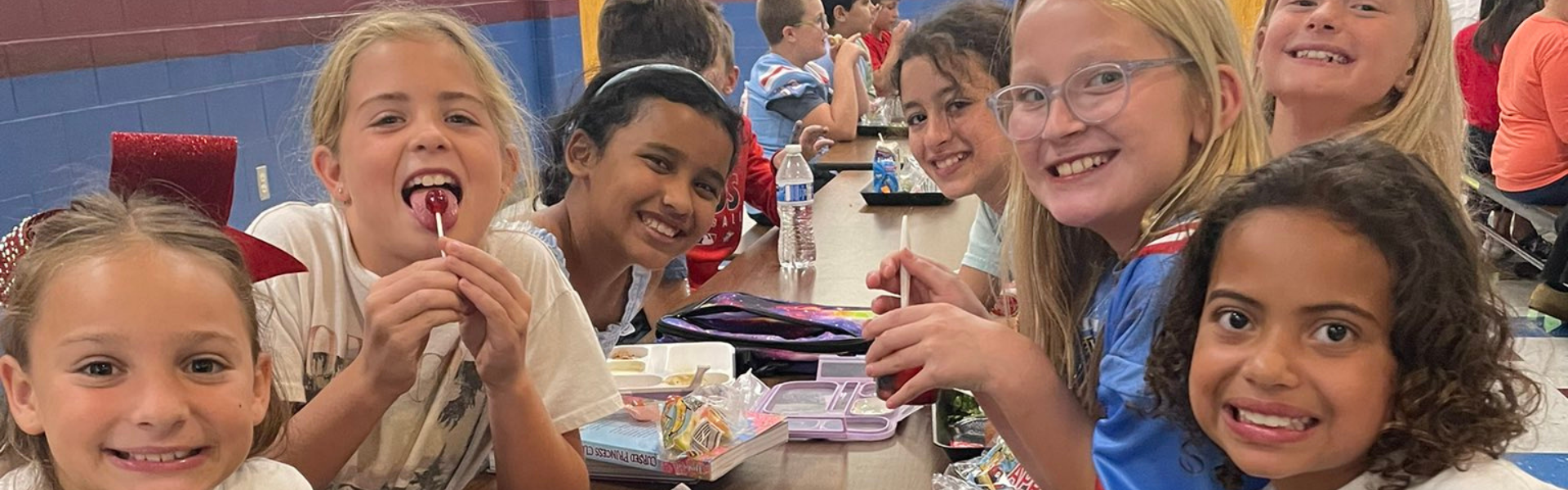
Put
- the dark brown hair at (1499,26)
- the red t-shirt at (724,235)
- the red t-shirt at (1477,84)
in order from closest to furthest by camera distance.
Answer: the red t-shirt at (724,235) < the dark brown hair at (1499,26) < the red t-shirt at (1477,84)

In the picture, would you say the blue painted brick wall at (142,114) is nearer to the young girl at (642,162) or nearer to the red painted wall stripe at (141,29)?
the red painted wall stripe at (141,29)

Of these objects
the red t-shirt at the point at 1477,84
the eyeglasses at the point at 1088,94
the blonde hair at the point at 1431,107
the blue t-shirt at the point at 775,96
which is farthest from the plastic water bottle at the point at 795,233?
the red t-shirt at the point at 1477,84

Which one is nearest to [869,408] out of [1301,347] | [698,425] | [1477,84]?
[698,425]

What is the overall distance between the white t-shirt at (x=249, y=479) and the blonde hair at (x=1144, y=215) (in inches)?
33.4

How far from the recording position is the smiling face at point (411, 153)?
153 cm

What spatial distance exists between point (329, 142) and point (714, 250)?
1.65 meters

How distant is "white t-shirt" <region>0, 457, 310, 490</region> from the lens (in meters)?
1.17

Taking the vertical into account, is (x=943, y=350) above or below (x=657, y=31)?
below

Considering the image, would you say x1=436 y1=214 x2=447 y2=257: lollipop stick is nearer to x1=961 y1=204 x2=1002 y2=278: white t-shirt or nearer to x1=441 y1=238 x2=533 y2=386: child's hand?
x1=441 y1=238 x2=533 y2=386: child's hand

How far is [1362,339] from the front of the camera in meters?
1.07

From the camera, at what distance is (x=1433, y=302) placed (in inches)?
41.5

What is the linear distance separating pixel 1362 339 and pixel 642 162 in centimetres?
118

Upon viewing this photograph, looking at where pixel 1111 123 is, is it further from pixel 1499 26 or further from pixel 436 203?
pixel 1499 26

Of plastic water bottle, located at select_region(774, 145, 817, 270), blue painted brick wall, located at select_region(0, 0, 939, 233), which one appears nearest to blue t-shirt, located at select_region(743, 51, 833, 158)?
blue painted brick wall, located at select_region(0, 0, 939, 233)
